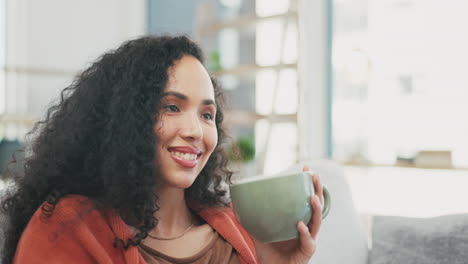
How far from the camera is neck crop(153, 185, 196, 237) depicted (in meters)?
1.02

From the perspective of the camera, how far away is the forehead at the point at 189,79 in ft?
3.14

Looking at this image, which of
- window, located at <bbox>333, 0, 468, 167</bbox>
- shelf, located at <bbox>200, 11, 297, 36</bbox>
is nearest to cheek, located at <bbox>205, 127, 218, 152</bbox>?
window, located at <bbox>333, 0, 468, 167</bbox>

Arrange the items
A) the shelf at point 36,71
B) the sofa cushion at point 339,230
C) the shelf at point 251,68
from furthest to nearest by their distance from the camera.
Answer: the shelf at point 36,71 < the shelf at point 251,68 < the sofa cushion at point 339,230

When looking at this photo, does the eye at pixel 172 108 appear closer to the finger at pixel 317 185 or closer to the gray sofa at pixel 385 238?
the finger at pixel 317 185

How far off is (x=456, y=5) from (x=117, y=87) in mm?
2550

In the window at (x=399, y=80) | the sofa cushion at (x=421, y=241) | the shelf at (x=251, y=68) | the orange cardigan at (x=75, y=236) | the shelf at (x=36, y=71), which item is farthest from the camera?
the shelf at (x=36, y=71)

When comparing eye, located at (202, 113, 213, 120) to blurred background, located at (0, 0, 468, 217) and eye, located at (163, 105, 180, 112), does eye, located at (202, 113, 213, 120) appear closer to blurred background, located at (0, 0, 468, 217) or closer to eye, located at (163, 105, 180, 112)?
eye, located at (163, 105, 180, 112)

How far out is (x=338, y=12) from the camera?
138 inches

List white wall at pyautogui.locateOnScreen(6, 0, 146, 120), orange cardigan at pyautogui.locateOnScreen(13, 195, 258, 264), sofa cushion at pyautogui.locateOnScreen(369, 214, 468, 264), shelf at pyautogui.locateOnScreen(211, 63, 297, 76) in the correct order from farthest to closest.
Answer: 1. white wall at pyautogui.locateOnScreen(6, 0, 146, 120)
2. shelf at pyautogui.locateOnScreen(211, 63, 297, 76)
3. sofa cushion at pyautogui.locateOnScreen(369, 214, 468, 264)
4. orange cardigan at pyautogui.locateOnScreen(13, 195, 258, 264)

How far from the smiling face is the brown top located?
0.13 meters

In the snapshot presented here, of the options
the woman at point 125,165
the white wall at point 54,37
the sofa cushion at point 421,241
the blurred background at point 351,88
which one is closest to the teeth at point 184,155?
the woman at point 125,165

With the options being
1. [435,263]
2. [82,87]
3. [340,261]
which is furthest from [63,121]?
[435,263]

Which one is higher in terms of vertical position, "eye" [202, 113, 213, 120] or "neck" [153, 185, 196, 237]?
"eye" [202, 113, 213, 120]

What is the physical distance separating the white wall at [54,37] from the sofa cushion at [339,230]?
321 centimetres
